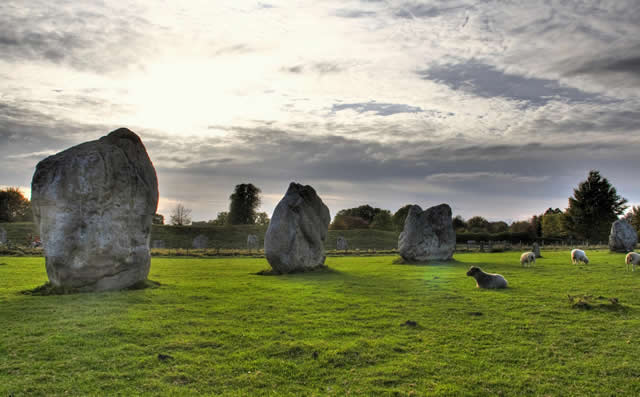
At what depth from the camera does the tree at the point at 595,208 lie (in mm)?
72062

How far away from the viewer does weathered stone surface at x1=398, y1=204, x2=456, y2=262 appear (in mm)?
29844

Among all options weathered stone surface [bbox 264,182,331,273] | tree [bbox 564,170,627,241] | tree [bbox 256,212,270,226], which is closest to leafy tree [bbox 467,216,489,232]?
tree [bbox 564,170,627,241]

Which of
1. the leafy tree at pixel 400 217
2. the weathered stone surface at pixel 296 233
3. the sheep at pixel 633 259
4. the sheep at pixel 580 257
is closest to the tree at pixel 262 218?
the leafy tree at pixel 400 217

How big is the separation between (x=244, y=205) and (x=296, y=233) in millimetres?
77616

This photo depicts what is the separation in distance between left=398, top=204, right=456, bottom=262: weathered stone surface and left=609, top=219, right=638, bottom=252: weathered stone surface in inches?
611

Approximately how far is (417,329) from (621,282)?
11894 mm

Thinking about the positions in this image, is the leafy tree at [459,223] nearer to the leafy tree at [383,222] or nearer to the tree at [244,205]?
the leafy tree at [383,222]

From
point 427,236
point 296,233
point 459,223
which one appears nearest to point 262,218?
point 459,223

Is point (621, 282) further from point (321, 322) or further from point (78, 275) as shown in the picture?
point (78, 275)

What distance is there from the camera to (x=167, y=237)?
7094 cm

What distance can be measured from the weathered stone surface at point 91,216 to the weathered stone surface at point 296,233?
8.09 metres

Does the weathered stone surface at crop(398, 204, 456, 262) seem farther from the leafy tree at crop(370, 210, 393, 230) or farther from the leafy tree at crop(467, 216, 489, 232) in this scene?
the leafy tree at crop(467, 216, 489, 232)

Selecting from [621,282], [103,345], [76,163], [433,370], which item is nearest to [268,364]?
[433,370]

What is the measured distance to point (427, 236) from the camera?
3008 cm
